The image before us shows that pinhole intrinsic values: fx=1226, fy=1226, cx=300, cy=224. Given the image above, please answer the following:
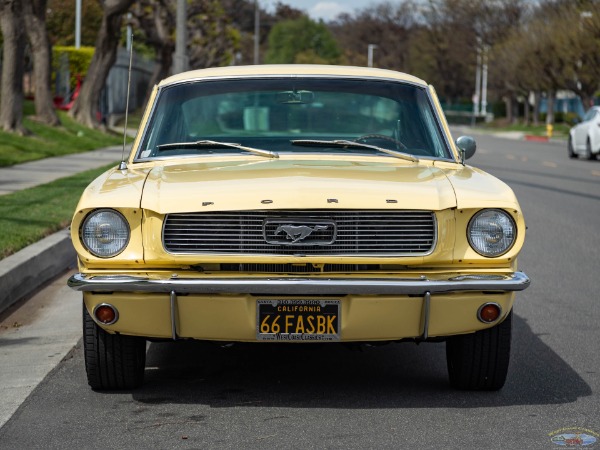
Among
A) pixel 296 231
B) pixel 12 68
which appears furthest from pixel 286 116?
pixel 12 68

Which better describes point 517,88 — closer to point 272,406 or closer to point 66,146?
point 66,146

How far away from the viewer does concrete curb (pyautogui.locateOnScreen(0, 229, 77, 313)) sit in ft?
27.5

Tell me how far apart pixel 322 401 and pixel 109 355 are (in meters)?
1.00

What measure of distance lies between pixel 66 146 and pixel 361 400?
2147 centimetres

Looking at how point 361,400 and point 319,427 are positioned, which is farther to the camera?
point 361,400

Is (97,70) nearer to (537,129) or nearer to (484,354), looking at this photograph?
(484,354)

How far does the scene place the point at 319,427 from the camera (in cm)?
513

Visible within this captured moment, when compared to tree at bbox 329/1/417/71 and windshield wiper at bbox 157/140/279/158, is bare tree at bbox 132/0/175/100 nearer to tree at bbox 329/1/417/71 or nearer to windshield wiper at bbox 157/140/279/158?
windshield wiper at bbox 157/140/279/158

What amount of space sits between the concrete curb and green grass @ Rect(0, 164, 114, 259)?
0.11 m

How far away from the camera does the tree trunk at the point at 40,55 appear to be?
95.6 ft

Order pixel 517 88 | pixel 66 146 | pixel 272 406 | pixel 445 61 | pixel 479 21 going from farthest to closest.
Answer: pixel 445 61
pixel 479 21
pixel 517 88
pixel 66 146
pixel 272 406

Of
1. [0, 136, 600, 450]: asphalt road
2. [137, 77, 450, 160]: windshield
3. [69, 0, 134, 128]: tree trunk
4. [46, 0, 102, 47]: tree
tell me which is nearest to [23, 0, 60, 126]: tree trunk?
[69, 0, 134, 128]: tree trunk

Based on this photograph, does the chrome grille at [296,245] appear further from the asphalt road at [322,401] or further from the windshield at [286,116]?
the windshield at [286,116]

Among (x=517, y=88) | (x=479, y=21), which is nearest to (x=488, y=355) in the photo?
(x=517, y=88)
